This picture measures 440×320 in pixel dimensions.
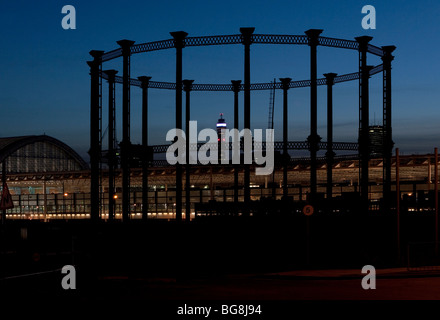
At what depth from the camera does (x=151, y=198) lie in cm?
9506

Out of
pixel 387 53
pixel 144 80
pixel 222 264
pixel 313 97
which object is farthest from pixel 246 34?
pixel 222 264

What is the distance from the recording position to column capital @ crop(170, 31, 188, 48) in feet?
148

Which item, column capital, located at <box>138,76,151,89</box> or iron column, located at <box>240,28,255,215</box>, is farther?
column capital, located at <box>138,76,151,89</box>

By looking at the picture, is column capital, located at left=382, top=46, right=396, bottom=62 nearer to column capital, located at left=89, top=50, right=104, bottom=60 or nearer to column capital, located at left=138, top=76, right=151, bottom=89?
column capital, located at left=89, top=50, right=104, bottom=60

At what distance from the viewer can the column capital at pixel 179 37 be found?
148 ft

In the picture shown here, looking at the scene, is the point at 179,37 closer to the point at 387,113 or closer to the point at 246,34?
the point at 246,34

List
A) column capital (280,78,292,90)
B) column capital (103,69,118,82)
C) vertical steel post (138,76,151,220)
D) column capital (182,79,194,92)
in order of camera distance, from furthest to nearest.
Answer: column capital (182,79,194,92)
column capital (280,78,292,90)
column capital (103,69,118,82)
vertical steel post (138,76,151,220)

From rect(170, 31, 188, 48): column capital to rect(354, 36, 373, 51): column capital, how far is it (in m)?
12.6

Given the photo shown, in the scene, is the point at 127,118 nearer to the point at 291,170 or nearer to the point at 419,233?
the point at 419,233

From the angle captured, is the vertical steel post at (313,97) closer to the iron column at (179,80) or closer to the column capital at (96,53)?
the iron column at (179,80)

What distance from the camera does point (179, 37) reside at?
148ft

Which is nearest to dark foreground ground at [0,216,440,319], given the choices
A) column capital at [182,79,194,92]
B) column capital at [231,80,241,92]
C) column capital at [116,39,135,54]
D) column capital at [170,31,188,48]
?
column capital at [170,31,188,48]

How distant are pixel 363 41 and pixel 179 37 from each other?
43.9 ft
